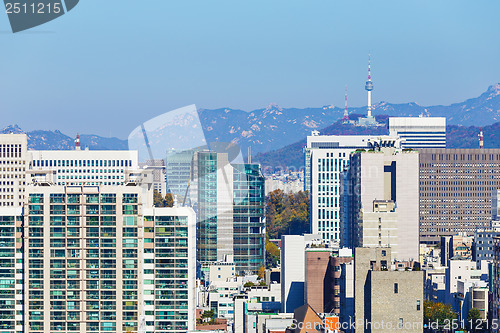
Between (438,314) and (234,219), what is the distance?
66.0 feet

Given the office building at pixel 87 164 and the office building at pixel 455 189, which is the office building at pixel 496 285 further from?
the office building at pixel 87 164

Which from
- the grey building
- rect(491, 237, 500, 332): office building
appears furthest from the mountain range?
rect(491, 237, 500, 332): office building

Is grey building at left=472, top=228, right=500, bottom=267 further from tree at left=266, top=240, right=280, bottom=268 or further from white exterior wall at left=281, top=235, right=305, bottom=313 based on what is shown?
white exterior wall at left=281, top=235, right=305, bottom=313

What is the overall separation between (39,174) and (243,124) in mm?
116281

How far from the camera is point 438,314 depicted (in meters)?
42.7

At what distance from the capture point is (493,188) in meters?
88.3

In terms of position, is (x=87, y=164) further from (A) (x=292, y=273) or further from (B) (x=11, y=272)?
(B) (x=11, y=272)

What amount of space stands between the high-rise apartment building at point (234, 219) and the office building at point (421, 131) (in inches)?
2641

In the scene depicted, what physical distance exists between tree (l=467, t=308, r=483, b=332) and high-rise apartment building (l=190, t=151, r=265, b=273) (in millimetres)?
18252

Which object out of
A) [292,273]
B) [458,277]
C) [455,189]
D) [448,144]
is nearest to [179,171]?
[292,273]

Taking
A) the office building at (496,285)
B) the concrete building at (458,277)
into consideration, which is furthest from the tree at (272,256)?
the office building at (496,285)

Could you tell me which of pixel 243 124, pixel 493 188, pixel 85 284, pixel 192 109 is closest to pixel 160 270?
pixel 85 284

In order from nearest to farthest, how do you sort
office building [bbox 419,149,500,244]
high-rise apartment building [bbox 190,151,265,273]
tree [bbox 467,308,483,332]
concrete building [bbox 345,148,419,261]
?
tree [bbox 467,308,483,332], concrete building [bbox 345,148,419,261], high-rise apartment building [bbox 190,151,265,273], office building [bbox 419,149,500,244]

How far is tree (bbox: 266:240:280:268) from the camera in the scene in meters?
65.8
